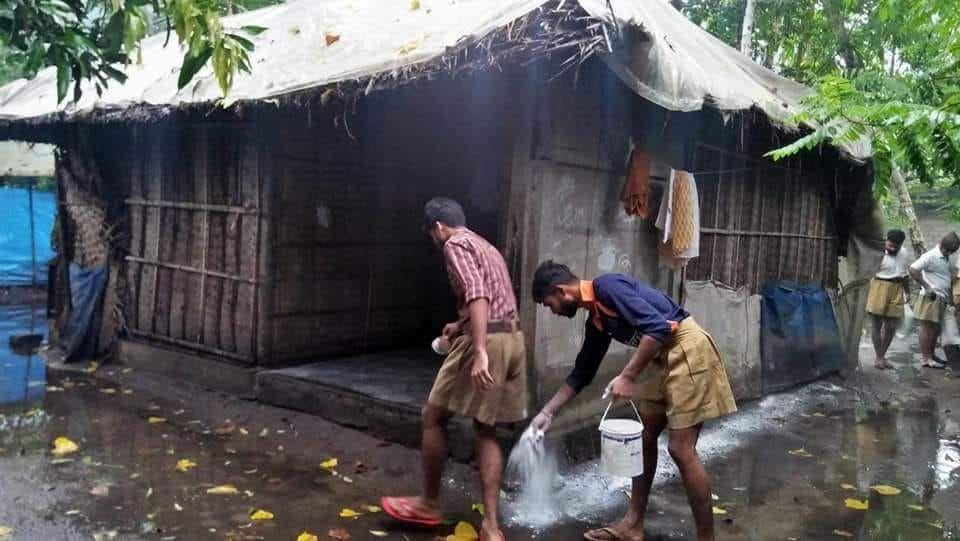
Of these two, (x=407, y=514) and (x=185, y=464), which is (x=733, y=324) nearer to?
(x=407, y=514)

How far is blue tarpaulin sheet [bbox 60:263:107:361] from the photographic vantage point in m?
8.41

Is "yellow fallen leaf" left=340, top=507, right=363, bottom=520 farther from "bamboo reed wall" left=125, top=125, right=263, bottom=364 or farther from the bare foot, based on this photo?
"bamboo reed wall" left=125, top=125, right=263, bottom=364

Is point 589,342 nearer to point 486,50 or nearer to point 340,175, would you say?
point 486,50

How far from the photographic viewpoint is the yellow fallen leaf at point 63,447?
18.6ft

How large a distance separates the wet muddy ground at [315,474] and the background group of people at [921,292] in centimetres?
319

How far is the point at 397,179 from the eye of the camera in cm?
819

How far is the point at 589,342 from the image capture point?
4.27 m

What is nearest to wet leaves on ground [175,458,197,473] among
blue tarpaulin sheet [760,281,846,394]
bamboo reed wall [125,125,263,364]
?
bamboo reed wall [125,125,263,364]

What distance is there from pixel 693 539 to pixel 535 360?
1631 millimetres

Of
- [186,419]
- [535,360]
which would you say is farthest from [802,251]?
[186,419]

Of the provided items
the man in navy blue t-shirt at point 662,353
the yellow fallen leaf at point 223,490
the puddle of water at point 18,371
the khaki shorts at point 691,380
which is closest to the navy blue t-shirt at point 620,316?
the man in navy blue t-shirt at point 662,353

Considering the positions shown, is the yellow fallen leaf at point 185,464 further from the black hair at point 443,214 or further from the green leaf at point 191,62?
the green leaf at point 191,62

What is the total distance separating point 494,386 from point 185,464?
2594 mm

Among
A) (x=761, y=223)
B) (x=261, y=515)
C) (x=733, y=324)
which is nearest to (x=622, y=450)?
(x=261, y=515)
